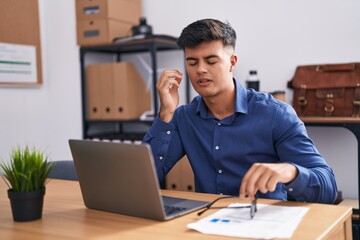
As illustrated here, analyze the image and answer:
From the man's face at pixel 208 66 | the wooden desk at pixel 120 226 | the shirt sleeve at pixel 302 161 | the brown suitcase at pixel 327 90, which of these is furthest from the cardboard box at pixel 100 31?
the wooden desk at pixel 120 226

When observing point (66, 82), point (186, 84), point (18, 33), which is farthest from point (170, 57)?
point (18, 33)

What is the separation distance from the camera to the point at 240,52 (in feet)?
9.98

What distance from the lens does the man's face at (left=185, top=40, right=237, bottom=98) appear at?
60.7 inches

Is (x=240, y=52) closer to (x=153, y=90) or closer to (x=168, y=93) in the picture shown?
(x=153, y=90)

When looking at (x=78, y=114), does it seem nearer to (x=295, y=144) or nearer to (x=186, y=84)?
(x=186, y=84)

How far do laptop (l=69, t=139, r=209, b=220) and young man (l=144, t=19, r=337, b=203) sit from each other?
0.38 meters

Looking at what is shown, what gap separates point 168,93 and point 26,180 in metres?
0.72

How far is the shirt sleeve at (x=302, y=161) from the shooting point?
47.7 inches

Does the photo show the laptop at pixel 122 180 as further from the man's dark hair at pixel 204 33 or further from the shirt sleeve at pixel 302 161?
the man's dark hair at pixel 204 33

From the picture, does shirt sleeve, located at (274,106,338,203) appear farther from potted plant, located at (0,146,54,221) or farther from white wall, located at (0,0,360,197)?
white wall, located at (0,0,360,197)

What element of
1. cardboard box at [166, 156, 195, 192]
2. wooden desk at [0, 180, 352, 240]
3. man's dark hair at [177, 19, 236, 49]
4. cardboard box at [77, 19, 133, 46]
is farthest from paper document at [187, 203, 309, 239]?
cardboard box at [77, 19, 133, 46]

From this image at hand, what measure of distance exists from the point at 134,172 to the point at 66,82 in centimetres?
259

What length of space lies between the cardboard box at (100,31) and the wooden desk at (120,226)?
211 centimetres

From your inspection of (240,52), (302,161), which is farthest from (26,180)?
(240,52)
